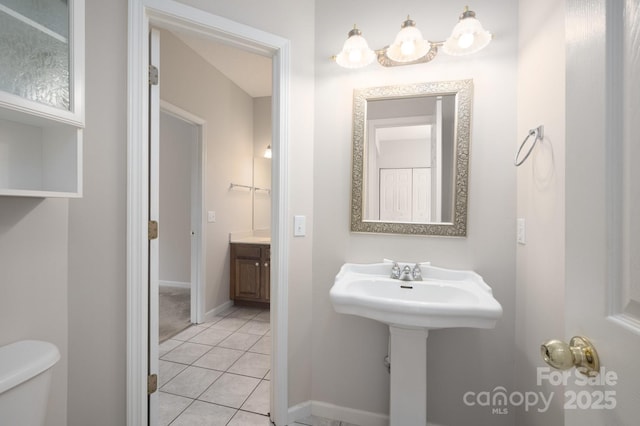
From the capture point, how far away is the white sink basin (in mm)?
1030

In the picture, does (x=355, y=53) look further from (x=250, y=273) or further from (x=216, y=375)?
(x=250, y=273)

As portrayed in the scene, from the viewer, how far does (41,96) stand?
0.88 metres

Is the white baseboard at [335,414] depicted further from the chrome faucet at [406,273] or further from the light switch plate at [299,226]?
the light switch plate at [299,226]

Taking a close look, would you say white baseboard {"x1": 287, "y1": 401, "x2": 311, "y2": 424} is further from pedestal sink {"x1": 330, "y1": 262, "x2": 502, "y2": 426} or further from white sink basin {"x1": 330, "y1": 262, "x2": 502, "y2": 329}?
white sink basin {"x1": 330, "y1": 262, "x2": 502, "y2": 329}

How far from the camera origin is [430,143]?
152 centimetres

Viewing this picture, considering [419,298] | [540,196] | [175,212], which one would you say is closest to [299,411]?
[419,298]

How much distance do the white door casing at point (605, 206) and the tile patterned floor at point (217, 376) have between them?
5.02 ft

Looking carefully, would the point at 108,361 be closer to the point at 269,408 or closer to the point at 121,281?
the point at 121,281

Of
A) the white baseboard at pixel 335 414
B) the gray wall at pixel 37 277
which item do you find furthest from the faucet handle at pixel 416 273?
the gray wall at pixel 37 277

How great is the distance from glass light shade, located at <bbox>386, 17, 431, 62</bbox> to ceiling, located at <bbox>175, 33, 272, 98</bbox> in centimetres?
147

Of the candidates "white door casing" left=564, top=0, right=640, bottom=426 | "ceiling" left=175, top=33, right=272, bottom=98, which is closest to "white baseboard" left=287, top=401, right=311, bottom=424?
"white door casing" left=564, top=0, right=640, bottom=426

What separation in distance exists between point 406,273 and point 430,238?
0.82 feet

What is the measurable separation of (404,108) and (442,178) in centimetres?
46

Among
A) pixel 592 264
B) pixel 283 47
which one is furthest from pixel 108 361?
pixel 283 47
